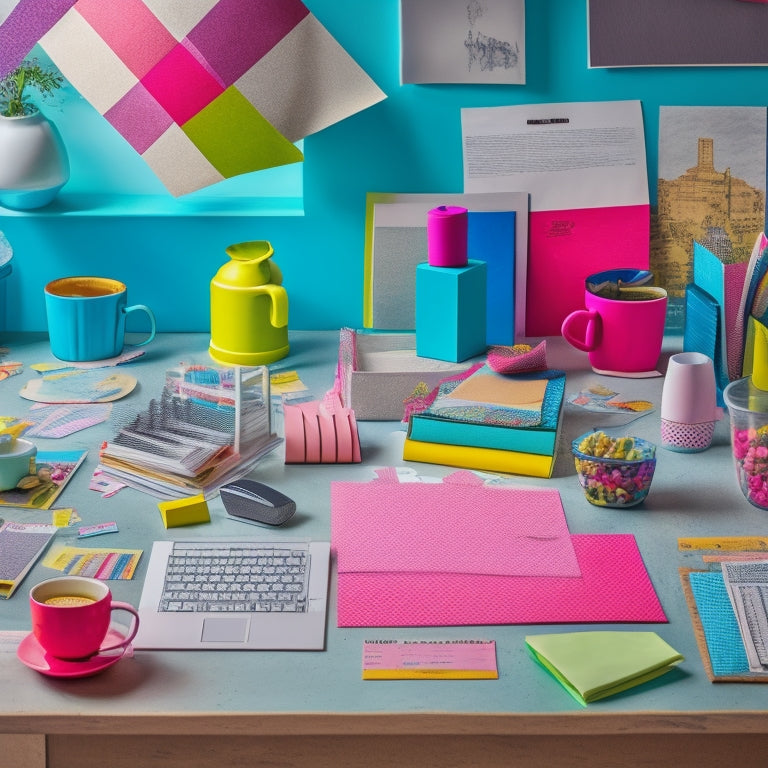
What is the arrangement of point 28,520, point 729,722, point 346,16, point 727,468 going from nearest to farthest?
point 729,722, point 28,520, point 727,468, point 346,16

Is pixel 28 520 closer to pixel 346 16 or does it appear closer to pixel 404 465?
pixel 404 465

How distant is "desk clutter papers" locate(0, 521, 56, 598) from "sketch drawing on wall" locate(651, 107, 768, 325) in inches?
40.7

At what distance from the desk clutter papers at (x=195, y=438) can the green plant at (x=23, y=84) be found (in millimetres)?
574

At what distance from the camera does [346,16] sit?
1.69 meters

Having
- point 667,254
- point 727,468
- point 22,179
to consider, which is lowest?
point 727,468

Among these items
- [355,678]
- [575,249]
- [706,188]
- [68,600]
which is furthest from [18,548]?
[706,188]

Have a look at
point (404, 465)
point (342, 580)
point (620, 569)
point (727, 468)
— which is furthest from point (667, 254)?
point (342, 580)

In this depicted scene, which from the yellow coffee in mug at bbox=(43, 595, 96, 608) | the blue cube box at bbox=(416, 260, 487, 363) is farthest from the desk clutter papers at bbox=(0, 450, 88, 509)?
the blue cube box at bbox=(416, 260, 487, 363)

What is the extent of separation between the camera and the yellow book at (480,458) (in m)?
1.36

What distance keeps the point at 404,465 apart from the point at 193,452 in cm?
25

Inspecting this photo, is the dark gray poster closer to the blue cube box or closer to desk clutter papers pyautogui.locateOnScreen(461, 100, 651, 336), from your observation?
desk clutter papers pyautogui.locateOnScreen(461, 100, 651, 336)

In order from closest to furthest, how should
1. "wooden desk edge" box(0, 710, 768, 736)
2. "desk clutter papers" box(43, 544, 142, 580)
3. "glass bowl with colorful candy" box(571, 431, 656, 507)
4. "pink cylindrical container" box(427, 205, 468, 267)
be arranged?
"wooden desk edge" box(0, 710, 768, 736), "desk clutter papers" box(43, 544, 142, 580), "glass bowl with colorful candy" box(571, 431, 656, 507), "pink cylindrical container" box(427, 205, 468, 267)

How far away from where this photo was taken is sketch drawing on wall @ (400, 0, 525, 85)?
1682 mm

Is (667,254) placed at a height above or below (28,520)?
above
